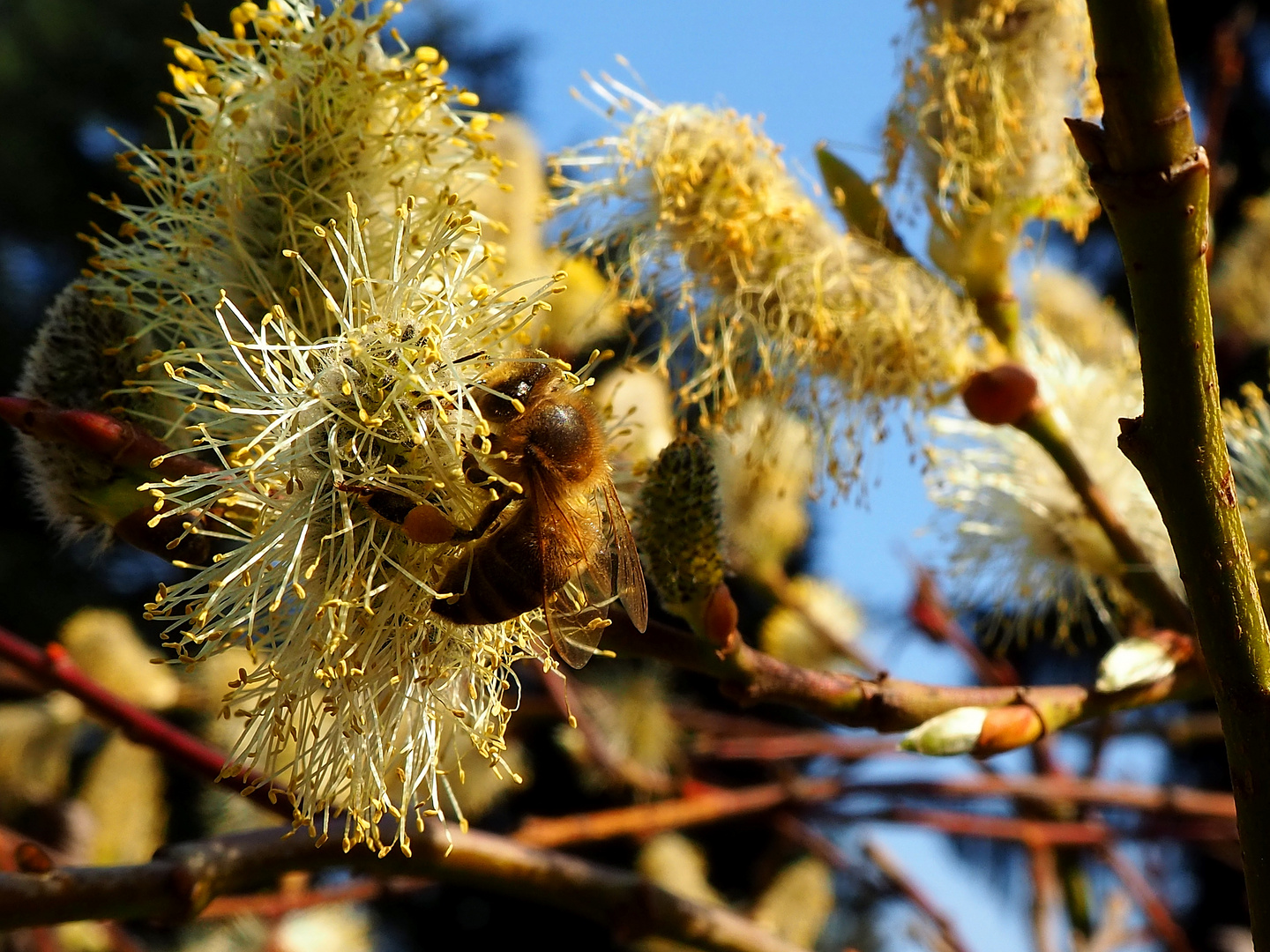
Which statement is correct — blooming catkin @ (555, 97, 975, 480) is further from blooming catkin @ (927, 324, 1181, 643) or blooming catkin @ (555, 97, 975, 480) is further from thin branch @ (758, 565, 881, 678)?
thin branch @ (758, 565, 881, 678)

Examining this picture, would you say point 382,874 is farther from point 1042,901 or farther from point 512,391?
point 1042,901

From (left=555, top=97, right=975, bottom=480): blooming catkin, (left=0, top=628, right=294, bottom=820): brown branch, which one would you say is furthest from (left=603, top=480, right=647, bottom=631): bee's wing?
(left=0, top=628, right=294, bottom=820): brown branch

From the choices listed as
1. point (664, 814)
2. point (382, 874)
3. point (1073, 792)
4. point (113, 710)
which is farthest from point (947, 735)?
point (664, 814)

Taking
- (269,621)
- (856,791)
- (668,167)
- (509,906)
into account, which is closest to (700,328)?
(668,167)

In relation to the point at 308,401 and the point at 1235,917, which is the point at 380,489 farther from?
the point at 1235,917

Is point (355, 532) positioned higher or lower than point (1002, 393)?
lower
